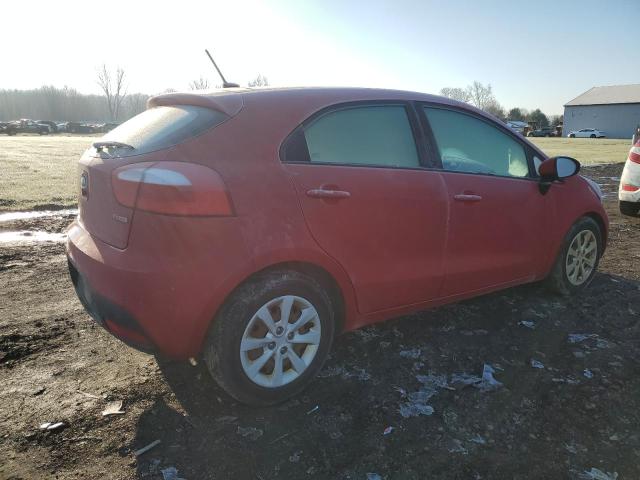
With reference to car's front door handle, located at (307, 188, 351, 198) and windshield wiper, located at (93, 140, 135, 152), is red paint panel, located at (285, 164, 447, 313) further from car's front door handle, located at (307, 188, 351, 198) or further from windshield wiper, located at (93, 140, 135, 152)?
windshield wiper, located at (93, 140, 135, 152)

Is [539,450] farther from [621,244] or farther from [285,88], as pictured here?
[621,244]

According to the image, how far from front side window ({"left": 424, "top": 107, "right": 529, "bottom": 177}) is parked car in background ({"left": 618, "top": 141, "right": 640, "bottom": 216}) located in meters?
4.82

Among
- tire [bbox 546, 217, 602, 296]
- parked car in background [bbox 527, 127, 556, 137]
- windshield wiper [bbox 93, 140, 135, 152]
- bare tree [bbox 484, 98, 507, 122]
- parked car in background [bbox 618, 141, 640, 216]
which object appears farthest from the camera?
bare tree [bbox 484, 98, 507, 122]

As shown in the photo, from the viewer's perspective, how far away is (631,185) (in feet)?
25.3

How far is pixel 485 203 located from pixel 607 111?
321ft

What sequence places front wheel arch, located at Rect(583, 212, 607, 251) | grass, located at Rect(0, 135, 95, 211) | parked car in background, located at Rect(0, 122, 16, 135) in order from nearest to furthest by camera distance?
front wheel arch, located at Rect(583, 212, 607, 251) → grass, located at Rect(0, 135, 95, 211) → parked car in background, located at Rect(0, 122, 16, 135)

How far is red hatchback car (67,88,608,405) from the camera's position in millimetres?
2355

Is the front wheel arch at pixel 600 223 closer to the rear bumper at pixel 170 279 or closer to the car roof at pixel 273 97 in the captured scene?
the car roof at pixel 273 97

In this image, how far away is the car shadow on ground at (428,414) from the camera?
229 centimetres

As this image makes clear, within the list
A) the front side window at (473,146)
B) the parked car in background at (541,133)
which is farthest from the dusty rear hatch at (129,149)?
the parked car in background at (541,133)

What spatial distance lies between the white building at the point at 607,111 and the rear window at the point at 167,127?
91.0 meters

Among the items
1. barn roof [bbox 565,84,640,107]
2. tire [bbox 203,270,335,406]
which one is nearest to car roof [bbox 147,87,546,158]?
tire [bbox 203,270,335,406]

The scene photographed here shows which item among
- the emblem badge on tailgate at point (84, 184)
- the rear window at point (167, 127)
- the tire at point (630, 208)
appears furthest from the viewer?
the tire at point (630, 208)

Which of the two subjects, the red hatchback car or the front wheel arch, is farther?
the front wheel arch
